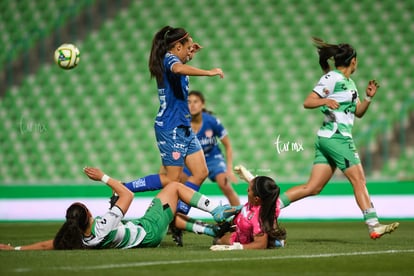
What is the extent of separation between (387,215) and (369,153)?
1.45 metres

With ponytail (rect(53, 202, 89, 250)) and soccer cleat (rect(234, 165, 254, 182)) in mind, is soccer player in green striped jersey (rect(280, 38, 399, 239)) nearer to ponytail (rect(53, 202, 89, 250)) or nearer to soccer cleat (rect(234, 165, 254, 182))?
soccer cleat (rect(234, 165, 254, 182))

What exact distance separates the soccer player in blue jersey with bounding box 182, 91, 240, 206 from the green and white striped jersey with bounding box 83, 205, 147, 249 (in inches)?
164

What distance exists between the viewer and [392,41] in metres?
17.0

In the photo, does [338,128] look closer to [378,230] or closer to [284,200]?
[284,200]

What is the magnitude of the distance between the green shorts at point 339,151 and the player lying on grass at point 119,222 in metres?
1.40

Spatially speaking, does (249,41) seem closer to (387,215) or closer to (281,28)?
(281,28)

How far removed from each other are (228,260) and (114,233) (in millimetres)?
1277

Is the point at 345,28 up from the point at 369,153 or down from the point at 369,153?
up

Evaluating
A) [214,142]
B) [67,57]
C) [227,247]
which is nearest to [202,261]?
[227,247]

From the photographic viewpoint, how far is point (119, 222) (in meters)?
7.29

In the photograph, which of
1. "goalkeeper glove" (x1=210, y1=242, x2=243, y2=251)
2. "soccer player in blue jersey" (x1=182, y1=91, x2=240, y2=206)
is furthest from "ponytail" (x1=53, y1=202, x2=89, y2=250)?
"soccer player in blue jersey" (x1=182, y1=91, x2=240, y2=206)

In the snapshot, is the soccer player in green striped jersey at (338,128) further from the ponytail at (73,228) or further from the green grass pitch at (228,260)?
the ponytail at (73,228)

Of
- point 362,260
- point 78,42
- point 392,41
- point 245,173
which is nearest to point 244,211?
point 245,173

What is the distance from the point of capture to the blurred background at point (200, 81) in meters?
15.6
